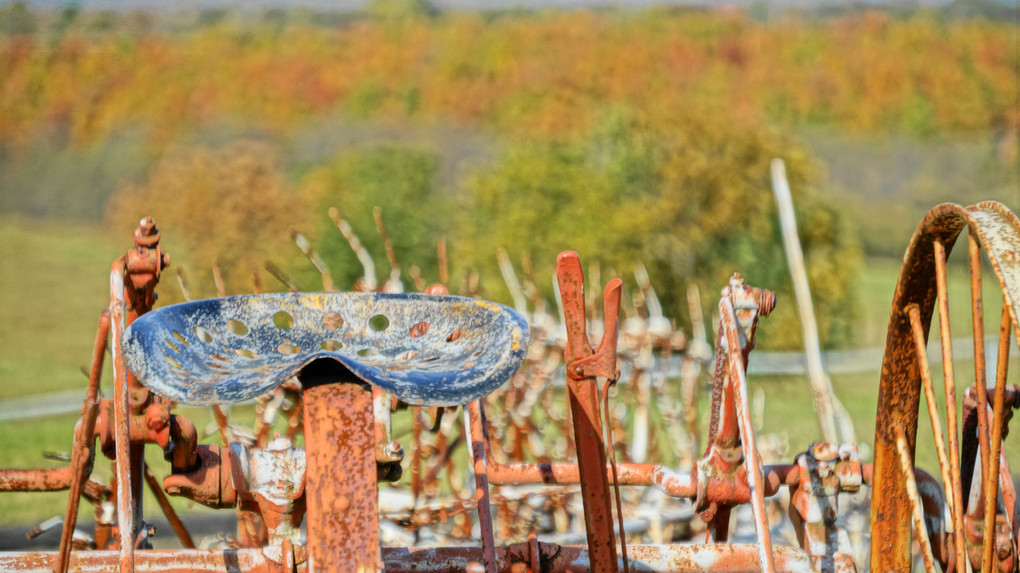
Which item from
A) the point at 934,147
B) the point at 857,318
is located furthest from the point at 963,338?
the point at 934,147

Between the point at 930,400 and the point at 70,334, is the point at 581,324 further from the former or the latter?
the point at 70,334

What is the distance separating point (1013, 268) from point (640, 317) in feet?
10.2

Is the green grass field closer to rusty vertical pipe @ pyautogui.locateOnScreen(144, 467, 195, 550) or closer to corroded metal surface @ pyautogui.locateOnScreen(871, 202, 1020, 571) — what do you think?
rusty vertical pipe @ pyautogui.locateOnScreen(144, 467, 195, 550)

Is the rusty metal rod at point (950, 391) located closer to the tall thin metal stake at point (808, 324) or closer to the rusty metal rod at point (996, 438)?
the rusty metal rod at point (996, 438)

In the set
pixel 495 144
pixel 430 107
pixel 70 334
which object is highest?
pixel 430 107

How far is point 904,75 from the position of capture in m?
19.2

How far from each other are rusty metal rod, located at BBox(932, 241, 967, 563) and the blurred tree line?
32.9 ft

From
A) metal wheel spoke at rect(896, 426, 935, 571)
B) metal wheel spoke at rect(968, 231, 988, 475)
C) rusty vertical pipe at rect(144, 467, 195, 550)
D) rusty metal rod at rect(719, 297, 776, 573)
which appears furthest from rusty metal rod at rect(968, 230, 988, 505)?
rusty vertical pipe at rect(144, 467, 195, 550)

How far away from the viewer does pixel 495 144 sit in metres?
18.5

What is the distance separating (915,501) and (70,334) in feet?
48.3

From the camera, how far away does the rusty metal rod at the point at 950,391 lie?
71.2 inches

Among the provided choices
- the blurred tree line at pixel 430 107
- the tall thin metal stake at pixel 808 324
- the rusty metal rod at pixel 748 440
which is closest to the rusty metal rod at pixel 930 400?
the rusty metal rod at pixel 748 440

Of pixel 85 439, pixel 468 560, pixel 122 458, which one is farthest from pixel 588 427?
pixel 85 439

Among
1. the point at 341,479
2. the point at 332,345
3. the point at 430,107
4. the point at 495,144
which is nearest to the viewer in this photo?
the point at 341,479
